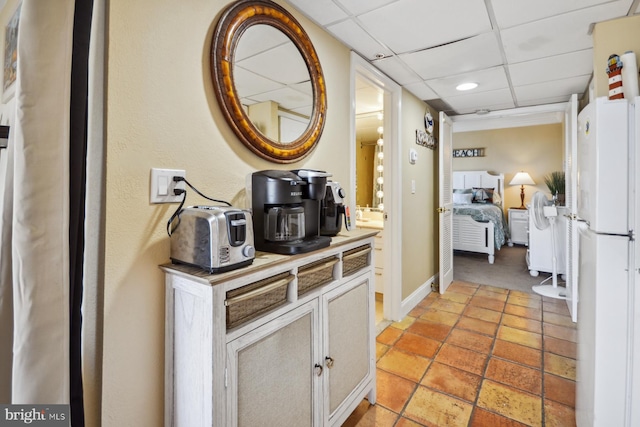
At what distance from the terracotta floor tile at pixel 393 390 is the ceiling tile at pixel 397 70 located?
2.26m

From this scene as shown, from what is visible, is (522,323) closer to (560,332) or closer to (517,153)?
(560,332)

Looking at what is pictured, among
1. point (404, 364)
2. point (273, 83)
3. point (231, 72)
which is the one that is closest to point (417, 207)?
point (404, 364)

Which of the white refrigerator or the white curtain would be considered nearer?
the white curtain

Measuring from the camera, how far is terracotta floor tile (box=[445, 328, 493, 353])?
2.45 metres

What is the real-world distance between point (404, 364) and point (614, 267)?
55.4 inches

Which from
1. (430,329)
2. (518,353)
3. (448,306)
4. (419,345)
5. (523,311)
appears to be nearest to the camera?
(518,353)

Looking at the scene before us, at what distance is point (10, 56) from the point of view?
4.24ft

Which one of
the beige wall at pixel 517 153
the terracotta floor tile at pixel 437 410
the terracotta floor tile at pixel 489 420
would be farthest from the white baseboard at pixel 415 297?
the beige wall at pixel 517 153

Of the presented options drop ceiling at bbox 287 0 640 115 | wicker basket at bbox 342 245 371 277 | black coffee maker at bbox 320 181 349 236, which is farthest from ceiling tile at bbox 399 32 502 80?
wicker basket at bbox 342 245 371 277

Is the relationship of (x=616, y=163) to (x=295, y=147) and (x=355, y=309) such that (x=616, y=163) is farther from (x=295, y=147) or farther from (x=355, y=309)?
(x=295, y=147)

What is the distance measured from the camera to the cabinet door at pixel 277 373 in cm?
A: 106

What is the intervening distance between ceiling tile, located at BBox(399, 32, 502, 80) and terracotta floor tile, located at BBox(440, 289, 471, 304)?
2.32 m

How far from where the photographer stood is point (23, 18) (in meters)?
0.81

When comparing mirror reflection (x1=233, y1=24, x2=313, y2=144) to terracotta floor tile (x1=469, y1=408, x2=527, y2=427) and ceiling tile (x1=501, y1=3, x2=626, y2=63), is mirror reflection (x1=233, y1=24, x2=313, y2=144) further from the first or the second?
terracotta floor tile (x1=469, y1=408, x2=527, y2=427)
